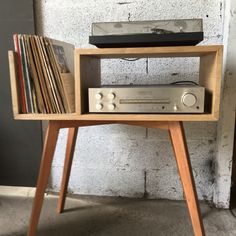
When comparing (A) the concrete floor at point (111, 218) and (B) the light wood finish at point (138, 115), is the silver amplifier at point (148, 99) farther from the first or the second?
(A) the concrete floor at point (111, 218)

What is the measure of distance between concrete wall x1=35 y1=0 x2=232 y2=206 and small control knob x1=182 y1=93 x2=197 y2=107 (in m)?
0.44

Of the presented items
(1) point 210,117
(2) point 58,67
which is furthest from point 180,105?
(2) point 58,67

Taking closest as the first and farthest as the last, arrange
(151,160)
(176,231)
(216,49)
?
(216,49)
(176,231)
(151,160)

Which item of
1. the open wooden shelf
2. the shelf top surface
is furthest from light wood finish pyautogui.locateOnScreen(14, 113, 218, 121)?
the shelf top surface

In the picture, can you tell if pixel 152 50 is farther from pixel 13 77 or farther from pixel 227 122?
pixel 227 122

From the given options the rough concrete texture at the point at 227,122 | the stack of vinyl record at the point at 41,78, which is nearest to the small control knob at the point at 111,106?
the stack of vinyl record at the point at 41,78

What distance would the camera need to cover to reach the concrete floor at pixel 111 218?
1021 mm

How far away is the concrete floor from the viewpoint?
102 centimetres

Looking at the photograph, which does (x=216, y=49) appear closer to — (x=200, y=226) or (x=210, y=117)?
(x=210, y=117)

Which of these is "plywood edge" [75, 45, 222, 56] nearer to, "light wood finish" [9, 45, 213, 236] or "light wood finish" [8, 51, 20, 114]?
"light wood finish" [9, 45, 213, 236]

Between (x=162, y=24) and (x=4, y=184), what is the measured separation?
1137mm

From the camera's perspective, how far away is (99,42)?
0.77m

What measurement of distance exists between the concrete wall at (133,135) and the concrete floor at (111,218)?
8 centimetres

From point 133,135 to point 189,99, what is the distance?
1.76 ft
